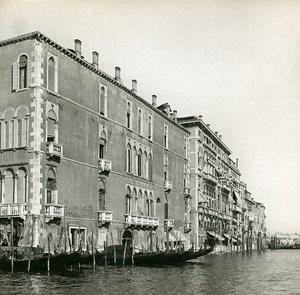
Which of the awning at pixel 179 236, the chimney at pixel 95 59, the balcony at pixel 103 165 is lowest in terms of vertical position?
the awning at pixel 179 236

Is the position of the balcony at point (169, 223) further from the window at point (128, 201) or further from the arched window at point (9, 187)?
the arched window at point (9, 187)

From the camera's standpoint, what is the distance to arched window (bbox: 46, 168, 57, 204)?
2427 centimetres

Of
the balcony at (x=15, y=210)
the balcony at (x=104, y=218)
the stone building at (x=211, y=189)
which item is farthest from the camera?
the stone building at (x=211, y=189)

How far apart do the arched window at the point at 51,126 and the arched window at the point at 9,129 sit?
1.64 metres

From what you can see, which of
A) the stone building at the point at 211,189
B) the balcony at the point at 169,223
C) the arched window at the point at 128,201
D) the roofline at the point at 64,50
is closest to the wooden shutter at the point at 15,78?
the roofline at the point at 64,50

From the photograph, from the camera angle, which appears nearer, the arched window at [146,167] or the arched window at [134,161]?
the arched window at [134,161]

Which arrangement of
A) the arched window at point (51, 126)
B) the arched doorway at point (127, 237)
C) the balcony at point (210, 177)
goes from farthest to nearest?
the balcony at point (210, 177) < the arched doorway at point (127, 237) < the arched window at point (51, 126)

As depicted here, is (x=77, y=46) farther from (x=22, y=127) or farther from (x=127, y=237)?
(x=127, y=237)

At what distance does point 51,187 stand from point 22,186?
1.42 m

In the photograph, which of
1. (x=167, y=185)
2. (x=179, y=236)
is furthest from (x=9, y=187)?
(x=179, y=236)

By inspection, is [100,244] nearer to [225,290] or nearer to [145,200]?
[145,200]

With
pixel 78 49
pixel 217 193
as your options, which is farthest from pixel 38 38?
pixel 217 193

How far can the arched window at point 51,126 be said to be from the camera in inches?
970

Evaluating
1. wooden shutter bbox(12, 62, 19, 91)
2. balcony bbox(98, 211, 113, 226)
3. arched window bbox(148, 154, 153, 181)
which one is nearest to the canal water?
balcony bbox(98, 211, 113, 226)
